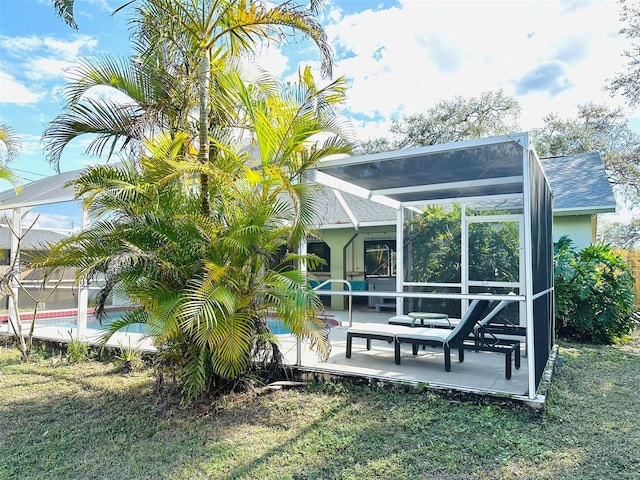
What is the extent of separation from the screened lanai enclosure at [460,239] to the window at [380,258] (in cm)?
562

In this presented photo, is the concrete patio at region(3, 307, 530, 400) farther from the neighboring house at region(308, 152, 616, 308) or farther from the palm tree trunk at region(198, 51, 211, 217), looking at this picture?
the neighboring house at region(308, 152, 616, 308)

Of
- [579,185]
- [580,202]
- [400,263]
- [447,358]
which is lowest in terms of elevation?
[447,358]

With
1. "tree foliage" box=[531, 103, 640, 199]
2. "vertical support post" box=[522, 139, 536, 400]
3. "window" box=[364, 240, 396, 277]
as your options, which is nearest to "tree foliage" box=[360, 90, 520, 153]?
"tree foliage" box=[531, 103, 640, 199]

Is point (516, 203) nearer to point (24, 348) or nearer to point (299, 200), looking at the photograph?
point (299, 200)

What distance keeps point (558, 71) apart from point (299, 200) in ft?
95.3

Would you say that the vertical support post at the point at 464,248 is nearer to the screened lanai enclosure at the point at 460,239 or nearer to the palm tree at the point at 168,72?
the screened lanai enclosure at the point at 460,239

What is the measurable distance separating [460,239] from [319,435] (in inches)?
227

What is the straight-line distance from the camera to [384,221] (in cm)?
1343

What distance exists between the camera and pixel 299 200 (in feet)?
17.1

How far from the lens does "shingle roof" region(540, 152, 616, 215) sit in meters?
11.4

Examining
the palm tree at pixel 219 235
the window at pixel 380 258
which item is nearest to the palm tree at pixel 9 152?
the palm tree at pixel 219 235

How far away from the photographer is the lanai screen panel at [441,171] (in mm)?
5569

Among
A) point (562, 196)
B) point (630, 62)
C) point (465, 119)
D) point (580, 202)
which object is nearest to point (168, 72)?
point (580, 202)

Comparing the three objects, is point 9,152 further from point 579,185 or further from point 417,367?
point 579,185
